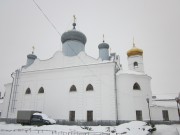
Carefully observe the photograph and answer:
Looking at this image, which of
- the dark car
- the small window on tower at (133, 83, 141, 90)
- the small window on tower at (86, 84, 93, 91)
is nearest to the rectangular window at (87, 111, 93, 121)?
the small window on tower at (86, 84, 93, 91)

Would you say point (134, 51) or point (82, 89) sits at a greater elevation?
point (134, 51)

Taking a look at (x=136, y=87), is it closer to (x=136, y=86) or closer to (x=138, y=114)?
(x=136, y=86)

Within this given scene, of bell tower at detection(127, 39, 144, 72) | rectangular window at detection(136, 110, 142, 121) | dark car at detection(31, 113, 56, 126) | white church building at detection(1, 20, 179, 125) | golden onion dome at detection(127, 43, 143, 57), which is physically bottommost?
dark car at detection(31, 113, 56, 126)

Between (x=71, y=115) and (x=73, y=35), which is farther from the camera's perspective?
(x=73, y=35)

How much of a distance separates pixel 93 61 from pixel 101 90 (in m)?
3.85

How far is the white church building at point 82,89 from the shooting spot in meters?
18.7

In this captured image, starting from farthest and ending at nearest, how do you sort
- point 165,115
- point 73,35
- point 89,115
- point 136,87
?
point 73,35 → point 165,115 → point 136,87 → point 89,115

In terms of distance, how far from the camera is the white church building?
18719 mm

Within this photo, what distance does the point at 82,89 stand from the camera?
20.0m

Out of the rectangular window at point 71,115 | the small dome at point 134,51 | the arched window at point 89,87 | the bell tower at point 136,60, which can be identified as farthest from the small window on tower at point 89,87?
the small dome at point 134,51

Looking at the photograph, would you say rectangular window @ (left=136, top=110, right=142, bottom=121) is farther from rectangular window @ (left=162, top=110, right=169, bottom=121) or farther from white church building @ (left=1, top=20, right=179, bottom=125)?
rectangular window @ (left=162, top=110, right=169, bottom=121)

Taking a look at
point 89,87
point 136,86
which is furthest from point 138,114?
point 89,87

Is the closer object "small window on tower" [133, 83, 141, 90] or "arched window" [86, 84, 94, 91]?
"small window on tower" [133, 83, 141, 90]

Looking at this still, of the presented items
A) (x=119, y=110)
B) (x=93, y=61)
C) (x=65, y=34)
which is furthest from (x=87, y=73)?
(x=65, y=34)
